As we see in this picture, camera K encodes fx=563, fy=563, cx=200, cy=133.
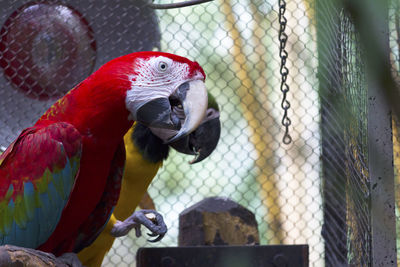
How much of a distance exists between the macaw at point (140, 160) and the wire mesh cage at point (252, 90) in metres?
0.31

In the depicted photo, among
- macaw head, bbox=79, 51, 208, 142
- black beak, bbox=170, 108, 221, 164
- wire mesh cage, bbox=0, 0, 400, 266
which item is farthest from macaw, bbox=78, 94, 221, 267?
macaw head, bbox=79, 51, 208, 142

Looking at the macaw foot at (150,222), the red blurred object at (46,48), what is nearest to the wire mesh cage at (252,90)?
the red blurred object at (46,48)

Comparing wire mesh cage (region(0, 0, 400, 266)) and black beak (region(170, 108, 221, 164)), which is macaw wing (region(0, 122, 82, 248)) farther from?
black beak (region(170, 108, 221, 164))

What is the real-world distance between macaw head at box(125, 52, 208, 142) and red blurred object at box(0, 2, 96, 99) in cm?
92

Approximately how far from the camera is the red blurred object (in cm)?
186

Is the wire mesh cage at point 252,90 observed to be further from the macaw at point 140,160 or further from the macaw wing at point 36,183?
the macaw wing at point 36,183

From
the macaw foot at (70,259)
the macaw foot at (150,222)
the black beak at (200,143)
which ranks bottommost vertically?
the macaw foot at (70,259)

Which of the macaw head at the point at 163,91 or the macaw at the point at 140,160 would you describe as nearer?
the macaw head at the point at 163,91

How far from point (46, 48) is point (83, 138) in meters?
0.98

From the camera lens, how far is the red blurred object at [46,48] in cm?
186

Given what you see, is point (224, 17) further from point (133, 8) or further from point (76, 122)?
point (76, 122)

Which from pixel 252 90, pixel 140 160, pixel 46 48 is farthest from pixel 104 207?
pixel 252 90

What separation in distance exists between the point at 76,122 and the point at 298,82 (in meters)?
1.88

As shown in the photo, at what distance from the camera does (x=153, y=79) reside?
3.32 feet
